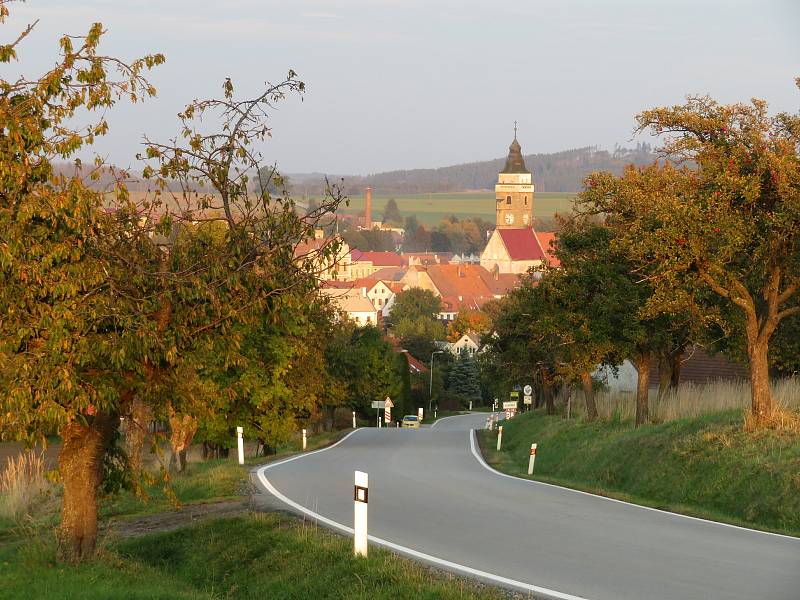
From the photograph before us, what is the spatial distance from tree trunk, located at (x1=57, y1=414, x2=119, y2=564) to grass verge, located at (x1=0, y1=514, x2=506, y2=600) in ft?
0.85

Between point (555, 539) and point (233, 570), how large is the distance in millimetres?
3637

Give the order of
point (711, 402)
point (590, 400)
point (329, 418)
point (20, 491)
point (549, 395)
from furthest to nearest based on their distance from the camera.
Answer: point (329, 418)
point (549, 395)
point (590, 400)
point (711, 402)
point (20, 491)


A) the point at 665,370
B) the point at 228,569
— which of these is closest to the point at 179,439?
the point at 665,370

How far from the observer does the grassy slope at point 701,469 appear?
16.7 metres

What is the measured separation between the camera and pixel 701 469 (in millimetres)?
19938

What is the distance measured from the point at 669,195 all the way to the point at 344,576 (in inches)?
528

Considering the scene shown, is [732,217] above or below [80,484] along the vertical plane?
above

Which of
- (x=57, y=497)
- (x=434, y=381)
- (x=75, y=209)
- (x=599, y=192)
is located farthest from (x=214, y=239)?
(x=434, y=381)

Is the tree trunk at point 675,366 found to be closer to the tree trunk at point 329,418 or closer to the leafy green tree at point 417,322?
the tree trunk at point 329,418

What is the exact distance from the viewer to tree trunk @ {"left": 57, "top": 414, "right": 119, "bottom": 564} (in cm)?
1283

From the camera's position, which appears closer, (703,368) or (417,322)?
(703,368)

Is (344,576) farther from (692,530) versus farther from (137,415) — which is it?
(692,530)

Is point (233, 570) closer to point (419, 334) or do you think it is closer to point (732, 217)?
point (732, 217)

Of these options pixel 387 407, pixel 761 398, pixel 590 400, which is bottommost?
pixel 387 407
